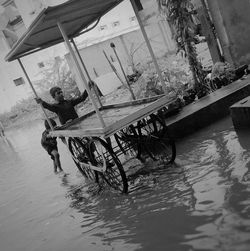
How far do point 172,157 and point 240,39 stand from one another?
5.98 m

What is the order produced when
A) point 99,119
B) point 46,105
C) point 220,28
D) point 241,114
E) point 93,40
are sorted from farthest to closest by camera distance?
point 93,40 < point 220,28 < point 46,105 < point 241,114 < point 99,119

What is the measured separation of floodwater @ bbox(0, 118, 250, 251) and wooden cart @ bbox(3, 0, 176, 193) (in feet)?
1.56

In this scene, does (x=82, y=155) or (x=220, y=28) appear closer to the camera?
(x=82, y=155)

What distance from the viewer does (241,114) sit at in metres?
6.14

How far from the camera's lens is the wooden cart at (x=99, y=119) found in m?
4.80

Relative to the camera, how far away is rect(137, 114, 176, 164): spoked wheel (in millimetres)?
5973

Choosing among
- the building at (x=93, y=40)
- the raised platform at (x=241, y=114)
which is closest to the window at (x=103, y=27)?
the building at (x=93, y=40)

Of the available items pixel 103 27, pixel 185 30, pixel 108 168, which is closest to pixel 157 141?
pixel 108 168

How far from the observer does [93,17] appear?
20.7 feet

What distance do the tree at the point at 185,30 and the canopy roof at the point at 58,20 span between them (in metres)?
3.18

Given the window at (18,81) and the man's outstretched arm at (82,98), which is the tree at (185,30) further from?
the window at (18,81)

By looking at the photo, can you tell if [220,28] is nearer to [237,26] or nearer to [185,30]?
[237,26]

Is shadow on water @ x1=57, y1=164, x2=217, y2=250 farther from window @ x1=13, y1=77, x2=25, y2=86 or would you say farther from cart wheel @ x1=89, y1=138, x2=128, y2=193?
window @ x1=13, y1=77, x2=25, y2=86

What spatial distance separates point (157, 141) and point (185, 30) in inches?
162
